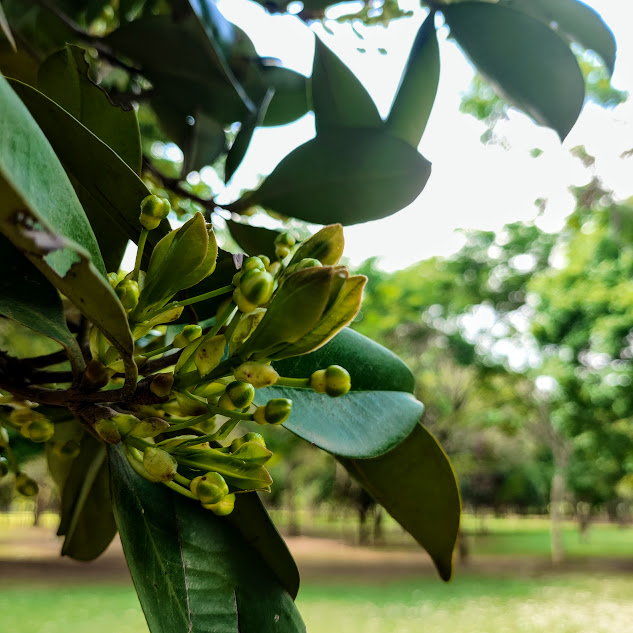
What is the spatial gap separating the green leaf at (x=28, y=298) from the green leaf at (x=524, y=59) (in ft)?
1.25

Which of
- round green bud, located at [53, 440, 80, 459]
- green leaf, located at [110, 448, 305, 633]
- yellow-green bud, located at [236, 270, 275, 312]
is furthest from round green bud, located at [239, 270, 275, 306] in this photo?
round green bud, located at [53, 440, 80, 459]

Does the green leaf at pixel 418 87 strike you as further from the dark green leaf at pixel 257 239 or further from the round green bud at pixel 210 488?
the round green bud at pixel 210 488

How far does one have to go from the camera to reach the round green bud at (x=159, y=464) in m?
0.28

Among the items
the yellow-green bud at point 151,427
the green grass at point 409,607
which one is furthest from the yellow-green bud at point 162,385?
the green grass at point 409,607

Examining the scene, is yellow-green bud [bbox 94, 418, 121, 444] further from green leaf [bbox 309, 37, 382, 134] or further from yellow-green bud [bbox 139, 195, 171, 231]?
green leaf [bbox 309, 37, 382, 134]

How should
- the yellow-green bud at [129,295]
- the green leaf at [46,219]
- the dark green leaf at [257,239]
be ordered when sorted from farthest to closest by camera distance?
1. the dark green leaf at [257,239]
2. the yellow-green bud at [129,295]
3. the green leaf at [46,219]

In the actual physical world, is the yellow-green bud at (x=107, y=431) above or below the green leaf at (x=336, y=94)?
below

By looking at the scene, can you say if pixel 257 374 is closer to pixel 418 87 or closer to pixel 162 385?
pixel 162 385

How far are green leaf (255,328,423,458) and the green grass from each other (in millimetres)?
7187

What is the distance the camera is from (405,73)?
0.52m

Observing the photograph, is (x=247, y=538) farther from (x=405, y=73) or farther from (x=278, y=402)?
(x=405, y=73)

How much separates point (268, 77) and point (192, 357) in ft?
1.63

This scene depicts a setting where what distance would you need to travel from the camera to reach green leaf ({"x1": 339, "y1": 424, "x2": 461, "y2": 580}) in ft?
1.32

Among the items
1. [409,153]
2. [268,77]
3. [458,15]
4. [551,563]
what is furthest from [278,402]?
[551,563]
